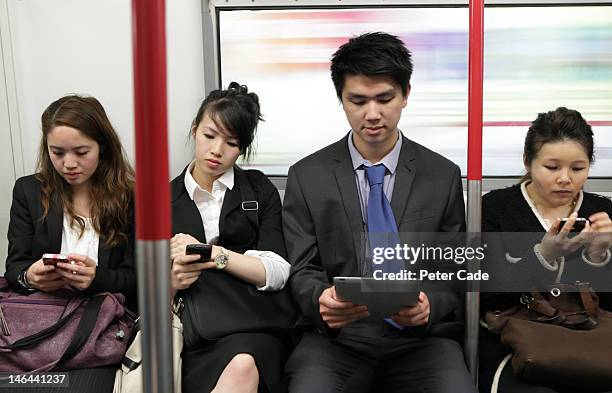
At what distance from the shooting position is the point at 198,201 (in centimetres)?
200

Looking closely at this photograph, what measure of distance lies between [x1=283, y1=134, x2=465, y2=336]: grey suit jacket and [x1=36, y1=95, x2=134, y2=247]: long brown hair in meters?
0.53

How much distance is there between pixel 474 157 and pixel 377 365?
64 cm

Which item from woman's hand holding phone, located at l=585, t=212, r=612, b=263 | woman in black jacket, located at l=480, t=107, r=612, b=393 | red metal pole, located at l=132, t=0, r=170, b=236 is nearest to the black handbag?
woman in black jacket, located at l=480, t=107, r=612, b=393

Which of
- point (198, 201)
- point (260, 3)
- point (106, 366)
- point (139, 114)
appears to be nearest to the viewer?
point (139, 114)

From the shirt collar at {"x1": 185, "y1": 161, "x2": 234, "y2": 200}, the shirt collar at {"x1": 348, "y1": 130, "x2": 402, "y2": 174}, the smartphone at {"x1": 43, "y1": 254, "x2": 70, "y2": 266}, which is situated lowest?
the smartphone at {"x1": 43, "y1": 254, "x2": 70, "y2": 266}

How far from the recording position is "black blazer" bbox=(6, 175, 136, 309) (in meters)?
1.88

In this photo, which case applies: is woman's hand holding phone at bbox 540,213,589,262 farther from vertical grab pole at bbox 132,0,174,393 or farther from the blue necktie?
vertical grab pole at bbox 132,0,174,393

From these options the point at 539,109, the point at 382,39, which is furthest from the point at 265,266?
the point at 539,109

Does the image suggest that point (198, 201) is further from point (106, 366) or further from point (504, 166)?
point (504, 166)

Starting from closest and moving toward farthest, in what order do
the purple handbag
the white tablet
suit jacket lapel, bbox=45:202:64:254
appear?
the white tablet → the purple handbag → suit jacket lapel, bbox=45:202:64:254

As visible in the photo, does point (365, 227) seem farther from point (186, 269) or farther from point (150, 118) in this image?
point (150, 118)

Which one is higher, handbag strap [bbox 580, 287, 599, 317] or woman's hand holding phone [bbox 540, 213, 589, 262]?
woman's hand holding phone [bbox 540, 213, 589, 262]

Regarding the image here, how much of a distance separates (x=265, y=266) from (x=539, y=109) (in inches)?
45.8

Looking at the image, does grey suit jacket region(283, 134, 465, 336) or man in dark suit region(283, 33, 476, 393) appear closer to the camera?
man in dark suit region(283, 33, 476, 393)
